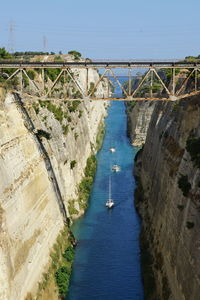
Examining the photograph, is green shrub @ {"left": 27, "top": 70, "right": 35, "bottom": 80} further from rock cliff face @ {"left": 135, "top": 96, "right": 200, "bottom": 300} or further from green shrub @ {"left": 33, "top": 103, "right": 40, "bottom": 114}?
rock cliff face @ {"left": 135, "top": 96, "right": 200, "bottom": 300}

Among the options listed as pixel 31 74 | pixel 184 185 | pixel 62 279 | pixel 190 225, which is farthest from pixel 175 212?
pixel 31 74

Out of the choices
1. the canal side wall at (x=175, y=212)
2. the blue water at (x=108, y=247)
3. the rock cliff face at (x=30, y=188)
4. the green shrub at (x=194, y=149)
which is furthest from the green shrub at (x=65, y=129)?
the green shrub at (x=194, y=149)

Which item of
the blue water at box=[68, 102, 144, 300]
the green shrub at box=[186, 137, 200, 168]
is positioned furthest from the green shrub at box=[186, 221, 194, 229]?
the blue water at box=[68, 102, 144, 300]

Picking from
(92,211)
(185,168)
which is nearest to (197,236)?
(185,168)

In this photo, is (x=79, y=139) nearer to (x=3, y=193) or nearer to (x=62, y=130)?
(x=62, y=130)

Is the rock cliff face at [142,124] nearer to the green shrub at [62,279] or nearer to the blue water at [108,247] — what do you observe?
the blue water at [108,247]

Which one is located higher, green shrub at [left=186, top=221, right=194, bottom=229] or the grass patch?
green shrub at [left=186, top=221, right=194, bottom=229]

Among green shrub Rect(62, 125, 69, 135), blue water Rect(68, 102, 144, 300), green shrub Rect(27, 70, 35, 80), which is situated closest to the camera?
blue water Rect(68, 102, 144, 300)
